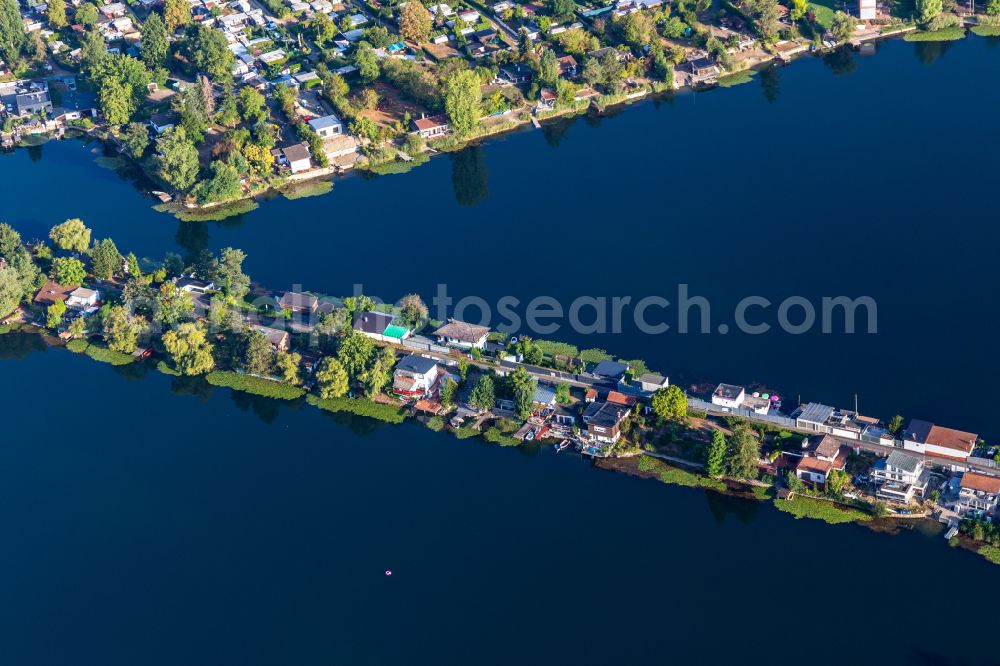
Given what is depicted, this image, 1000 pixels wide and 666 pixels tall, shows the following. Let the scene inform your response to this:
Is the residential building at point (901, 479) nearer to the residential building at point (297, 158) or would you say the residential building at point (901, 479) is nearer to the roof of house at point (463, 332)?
the roof of house at point (463, 332)

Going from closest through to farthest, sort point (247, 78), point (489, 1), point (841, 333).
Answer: point (841, 333), point (247, 78), point (489, 1)

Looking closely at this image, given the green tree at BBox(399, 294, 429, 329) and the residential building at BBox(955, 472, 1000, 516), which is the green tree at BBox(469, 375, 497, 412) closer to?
the green tree at BBox(399, 294, 429, 329)

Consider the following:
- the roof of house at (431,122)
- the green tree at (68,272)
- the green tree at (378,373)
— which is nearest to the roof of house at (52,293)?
the green tree at (68,272)

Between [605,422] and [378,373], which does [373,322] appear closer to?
[378,373]

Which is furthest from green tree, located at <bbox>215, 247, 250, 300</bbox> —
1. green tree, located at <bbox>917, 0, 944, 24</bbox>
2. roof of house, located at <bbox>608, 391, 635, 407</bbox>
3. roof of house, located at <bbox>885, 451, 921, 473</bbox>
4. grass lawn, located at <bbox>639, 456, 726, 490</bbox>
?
green tree, located at <bbox>917, 0, 944, 24</bbox>

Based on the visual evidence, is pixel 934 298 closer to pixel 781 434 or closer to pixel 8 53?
pixel 781 434

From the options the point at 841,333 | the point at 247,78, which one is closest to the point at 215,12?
the point at 247,78

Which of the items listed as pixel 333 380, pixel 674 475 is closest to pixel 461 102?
pixel 333 380
